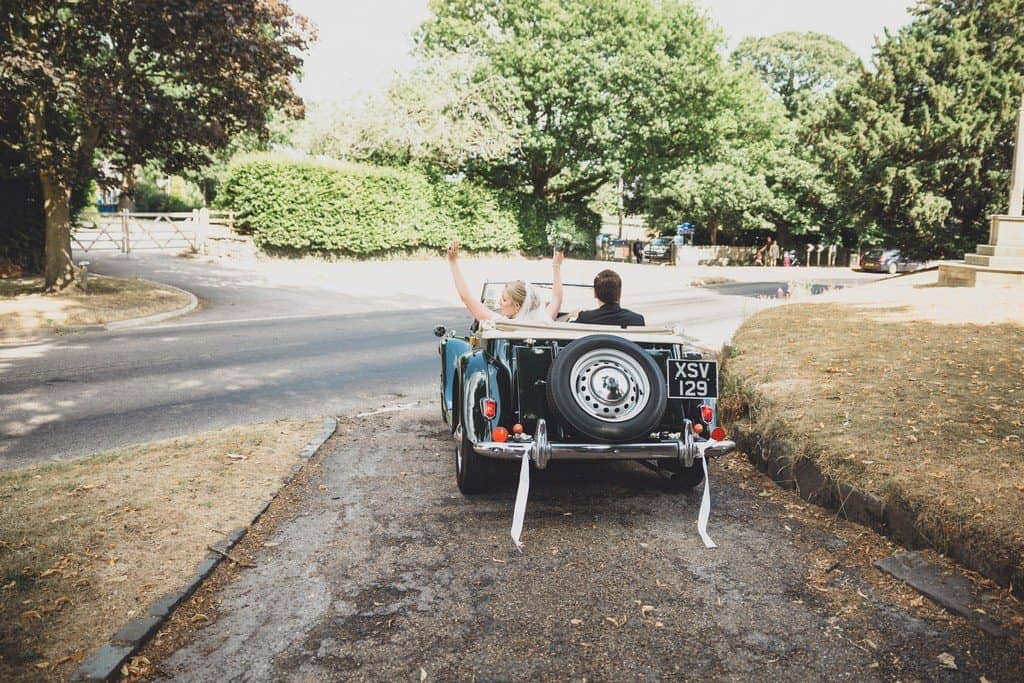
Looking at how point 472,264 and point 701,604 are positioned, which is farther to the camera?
point 472,264

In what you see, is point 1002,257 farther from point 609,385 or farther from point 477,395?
point 477,395

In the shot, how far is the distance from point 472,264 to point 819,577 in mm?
28824

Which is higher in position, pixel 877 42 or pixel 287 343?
pixel 877 42

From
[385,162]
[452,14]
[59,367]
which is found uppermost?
[452,14]

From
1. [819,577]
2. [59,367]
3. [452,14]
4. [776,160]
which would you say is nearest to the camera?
[819,577]

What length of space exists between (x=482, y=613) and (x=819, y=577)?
6.32 feet

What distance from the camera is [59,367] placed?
10.1 meters

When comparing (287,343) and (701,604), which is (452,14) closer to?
(287,343)

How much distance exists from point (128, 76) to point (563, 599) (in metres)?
15.7

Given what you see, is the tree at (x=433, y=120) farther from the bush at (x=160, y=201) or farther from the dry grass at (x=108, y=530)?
the dry grass at (x=108, y=530)

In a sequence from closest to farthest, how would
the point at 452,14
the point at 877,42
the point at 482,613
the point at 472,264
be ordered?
the point at 482,613 < the point at 877,42 < the point at 472,264 < the point at 452,14

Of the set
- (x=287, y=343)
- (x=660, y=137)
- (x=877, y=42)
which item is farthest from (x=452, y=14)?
(x=287, y=343)

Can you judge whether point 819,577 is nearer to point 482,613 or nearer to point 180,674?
point 482,613

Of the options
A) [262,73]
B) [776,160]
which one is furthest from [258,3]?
[776,160]
